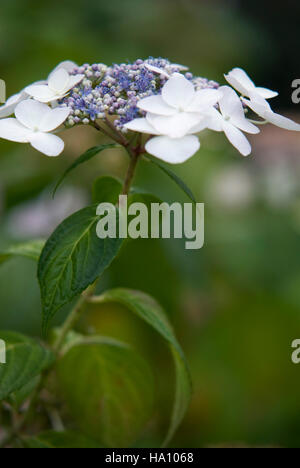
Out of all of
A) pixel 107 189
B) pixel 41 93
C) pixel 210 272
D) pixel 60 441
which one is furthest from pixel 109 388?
pixel 210 272

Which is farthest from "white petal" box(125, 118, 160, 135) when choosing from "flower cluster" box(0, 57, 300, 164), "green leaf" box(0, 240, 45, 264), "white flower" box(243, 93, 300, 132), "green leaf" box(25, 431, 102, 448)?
"green leaf" box(25, 431, 102, 448)

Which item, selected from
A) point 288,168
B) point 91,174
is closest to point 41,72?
point 91,174

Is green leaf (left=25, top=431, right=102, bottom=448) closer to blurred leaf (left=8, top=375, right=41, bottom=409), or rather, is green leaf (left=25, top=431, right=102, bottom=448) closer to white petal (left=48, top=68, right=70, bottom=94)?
blurred leaf (left=8, top=375, right=41, bottom=409)

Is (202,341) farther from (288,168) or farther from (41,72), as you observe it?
(41,72)

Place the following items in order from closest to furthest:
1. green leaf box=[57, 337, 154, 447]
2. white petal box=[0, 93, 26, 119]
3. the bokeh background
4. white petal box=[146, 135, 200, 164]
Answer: white petal box=[146, 135, 200, 164], white petal box=[0, 93, 26, 119], green leaf box=[57, 337, 154, 447], the bokeh background

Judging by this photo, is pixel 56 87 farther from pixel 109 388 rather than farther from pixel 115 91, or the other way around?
pixel 109 388

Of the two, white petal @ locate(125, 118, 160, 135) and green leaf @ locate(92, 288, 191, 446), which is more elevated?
white petal @ locate(125, 118, 160, 135)
